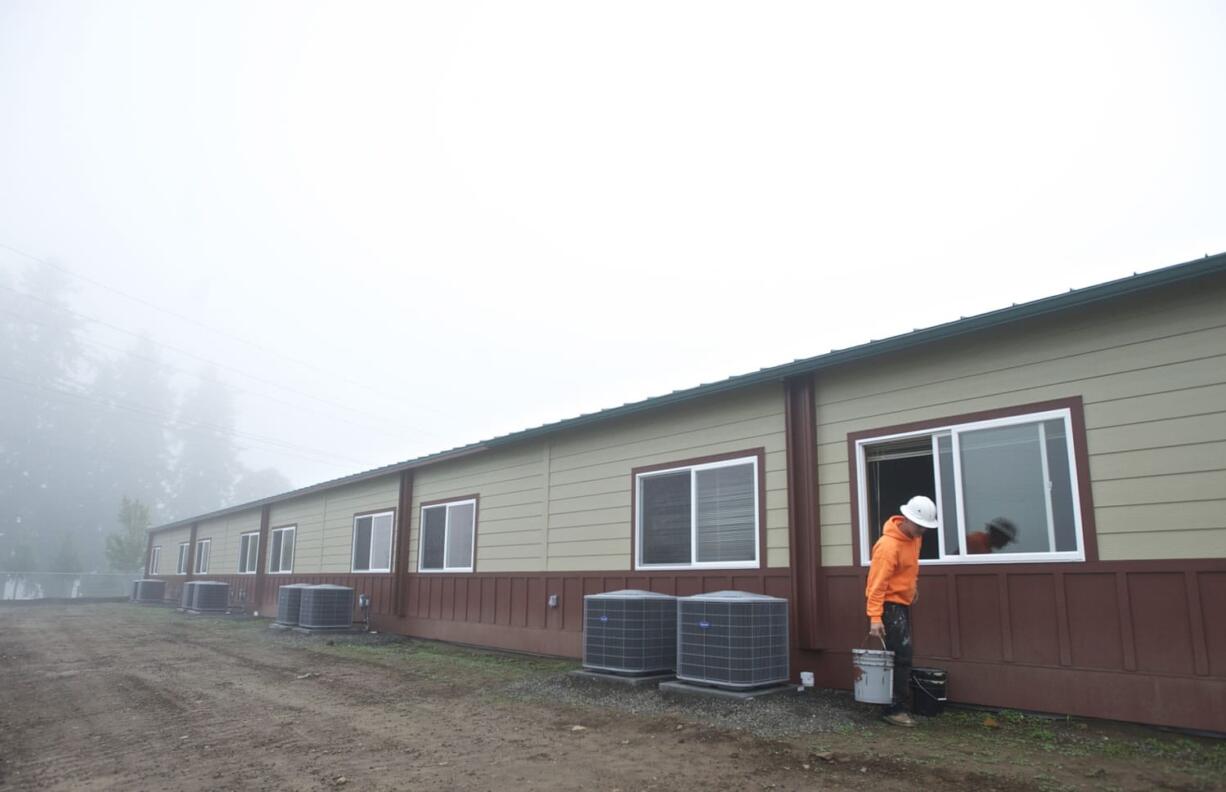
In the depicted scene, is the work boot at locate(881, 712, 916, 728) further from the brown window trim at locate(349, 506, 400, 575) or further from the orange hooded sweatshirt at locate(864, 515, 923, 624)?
the brown window trim at locate(349, 506, 400, 575)

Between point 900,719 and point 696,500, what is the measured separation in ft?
11.9

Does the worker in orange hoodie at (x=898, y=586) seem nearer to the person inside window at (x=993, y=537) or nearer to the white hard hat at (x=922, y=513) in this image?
the white hard hat at (x=922, y=513)

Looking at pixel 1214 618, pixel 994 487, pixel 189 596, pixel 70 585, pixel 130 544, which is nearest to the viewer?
pixel 1214 618

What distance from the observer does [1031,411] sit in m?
6.23

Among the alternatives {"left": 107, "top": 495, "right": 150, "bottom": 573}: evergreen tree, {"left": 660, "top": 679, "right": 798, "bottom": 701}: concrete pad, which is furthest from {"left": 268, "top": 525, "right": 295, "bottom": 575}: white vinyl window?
{"left": 107, "top": 495, "right": 150, "bottom": 573}: evergreen tree

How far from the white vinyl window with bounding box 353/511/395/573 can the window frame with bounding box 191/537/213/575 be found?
12795mm

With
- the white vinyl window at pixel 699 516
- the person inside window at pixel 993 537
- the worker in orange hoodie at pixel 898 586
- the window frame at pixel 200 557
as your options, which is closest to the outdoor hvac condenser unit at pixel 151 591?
the window frame at pixel 200 557

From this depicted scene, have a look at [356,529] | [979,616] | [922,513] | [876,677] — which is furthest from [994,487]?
[356,529]

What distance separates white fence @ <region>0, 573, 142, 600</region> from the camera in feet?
121

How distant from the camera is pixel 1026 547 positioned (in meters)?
6.09

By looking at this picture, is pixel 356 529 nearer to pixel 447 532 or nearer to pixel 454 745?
pixel 447 532

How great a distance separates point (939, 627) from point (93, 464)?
73170 mm

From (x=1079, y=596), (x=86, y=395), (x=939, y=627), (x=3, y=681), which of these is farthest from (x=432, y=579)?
(x=86, y=395)

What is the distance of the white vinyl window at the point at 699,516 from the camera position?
8391mm
